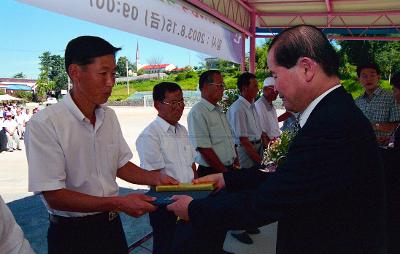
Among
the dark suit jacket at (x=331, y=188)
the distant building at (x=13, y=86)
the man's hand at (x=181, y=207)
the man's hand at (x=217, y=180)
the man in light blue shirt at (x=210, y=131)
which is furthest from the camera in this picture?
the distant building at (x=13, y=86)

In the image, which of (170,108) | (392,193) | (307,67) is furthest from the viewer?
(170,108)

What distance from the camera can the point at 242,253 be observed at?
413 centimetres

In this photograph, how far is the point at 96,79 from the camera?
1894mm

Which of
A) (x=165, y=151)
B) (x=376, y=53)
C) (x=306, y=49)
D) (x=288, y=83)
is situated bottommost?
(x=165, y=151)

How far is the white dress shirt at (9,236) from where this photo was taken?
3.90 ft

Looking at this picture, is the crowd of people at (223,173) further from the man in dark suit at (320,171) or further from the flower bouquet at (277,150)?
the flower bouquet at (277,150)

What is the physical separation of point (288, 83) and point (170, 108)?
173cm

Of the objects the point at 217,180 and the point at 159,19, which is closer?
the point at 217,180

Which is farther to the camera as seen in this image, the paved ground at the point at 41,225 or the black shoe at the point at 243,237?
the black shoe at the point at 243,237

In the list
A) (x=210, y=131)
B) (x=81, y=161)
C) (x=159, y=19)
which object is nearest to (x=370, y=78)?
(x=210, y=131)

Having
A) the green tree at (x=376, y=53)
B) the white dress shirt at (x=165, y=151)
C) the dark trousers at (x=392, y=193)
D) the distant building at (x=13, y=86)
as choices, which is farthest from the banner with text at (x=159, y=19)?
the distant building at (x=13, y=86)

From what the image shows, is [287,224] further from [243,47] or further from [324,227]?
[243,47]

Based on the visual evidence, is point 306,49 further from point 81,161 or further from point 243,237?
point 243,237

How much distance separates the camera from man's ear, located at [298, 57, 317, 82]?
50.0 inches
